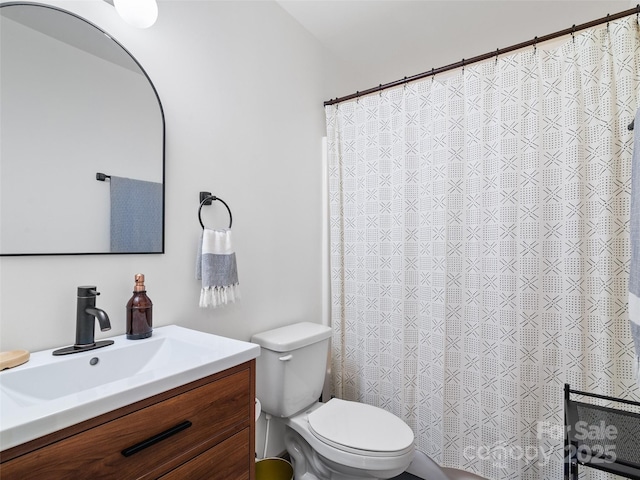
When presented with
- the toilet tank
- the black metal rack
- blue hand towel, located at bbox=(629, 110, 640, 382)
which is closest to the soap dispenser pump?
the toilet tank

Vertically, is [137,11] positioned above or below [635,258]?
above

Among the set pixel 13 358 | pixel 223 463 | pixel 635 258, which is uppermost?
pixel 635 258

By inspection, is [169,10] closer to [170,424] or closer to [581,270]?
[170,424]

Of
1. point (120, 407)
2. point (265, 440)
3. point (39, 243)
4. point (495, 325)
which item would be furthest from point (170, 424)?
point (495, 325)

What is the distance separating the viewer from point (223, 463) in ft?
3.14

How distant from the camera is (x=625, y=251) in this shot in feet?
4.39

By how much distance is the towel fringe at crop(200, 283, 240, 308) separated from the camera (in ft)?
4.47

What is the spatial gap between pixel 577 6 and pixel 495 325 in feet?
5.70

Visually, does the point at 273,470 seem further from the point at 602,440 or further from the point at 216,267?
the point at 602,440

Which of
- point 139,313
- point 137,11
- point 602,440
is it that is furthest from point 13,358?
point 602,440

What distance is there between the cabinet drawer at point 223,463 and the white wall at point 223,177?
535 millimetres

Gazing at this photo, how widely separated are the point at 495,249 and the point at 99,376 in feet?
5.38

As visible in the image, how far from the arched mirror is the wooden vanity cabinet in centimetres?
59

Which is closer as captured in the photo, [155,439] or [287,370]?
[155,439]
